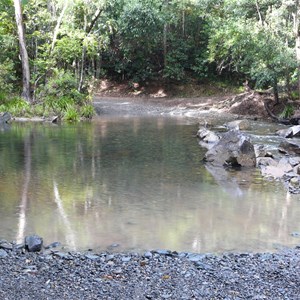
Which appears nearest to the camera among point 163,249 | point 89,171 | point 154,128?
point 163,249

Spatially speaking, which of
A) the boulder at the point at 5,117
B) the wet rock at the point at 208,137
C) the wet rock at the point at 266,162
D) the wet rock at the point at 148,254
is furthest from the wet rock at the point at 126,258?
the boulder at the point at 5,117

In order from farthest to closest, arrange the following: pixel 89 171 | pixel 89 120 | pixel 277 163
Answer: pixel 89 120, pixel 277 163, pixel 89 171

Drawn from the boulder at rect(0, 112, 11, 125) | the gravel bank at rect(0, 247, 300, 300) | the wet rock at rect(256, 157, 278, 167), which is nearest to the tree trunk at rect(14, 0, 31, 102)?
the boulder at rect(0, 112, 11, 125)

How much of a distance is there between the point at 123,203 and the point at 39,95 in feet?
48.8

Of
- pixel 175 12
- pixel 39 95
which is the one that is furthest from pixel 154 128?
pixel 175 12

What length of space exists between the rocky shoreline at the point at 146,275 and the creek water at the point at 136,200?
0.48 meters

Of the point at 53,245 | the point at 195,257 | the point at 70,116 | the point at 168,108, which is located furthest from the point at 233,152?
the point at 168,108

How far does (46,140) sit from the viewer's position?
47.0 ft

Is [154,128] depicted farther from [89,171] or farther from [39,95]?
[89,171]

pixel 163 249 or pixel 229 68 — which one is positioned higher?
pixel 229 68

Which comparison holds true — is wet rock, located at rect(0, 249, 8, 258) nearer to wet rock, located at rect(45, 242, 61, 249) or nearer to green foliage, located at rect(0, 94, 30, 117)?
wet rock, located at rect(45, 242, 61, 249)

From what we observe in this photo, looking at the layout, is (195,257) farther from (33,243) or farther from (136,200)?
(136,200)

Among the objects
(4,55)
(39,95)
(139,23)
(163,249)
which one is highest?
(139,23)

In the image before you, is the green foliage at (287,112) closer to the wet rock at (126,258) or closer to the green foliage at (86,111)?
the green foliage at (86,111)
